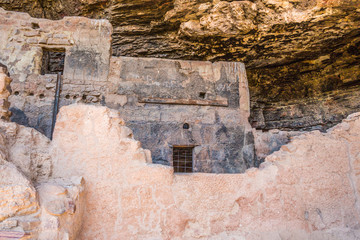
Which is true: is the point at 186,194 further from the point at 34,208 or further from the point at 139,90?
the point at 139,90

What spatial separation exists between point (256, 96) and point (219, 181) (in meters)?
8.80

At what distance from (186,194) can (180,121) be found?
3.43 m

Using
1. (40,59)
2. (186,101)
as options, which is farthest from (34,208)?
(40,59)

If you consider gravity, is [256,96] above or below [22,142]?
above

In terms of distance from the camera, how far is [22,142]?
339 centimetres

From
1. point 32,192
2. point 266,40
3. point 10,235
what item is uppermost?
point 266,40

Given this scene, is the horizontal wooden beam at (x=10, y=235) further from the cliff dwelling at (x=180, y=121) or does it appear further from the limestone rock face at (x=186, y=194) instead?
the limestone rock face at (x=186, y=194)

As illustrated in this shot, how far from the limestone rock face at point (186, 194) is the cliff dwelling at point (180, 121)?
0.01 meters

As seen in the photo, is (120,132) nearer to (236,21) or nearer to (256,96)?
(236,21)

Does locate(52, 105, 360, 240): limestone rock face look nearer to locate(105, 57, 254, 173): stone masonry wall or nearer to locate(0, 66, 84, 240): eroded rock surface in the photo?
locate(0, 66, 84, 240): eroded rock surface

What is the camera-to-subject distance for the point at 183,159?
682cm

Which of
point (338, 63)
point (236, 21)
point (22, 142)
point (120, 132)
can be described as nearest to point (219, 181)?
point (120, 132)

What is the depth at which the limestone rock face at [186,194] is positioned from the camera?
3346 mm

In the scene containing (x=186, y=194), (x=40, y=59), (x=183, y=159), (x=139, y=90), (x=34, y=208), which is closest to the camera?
(x=34, y=208)
